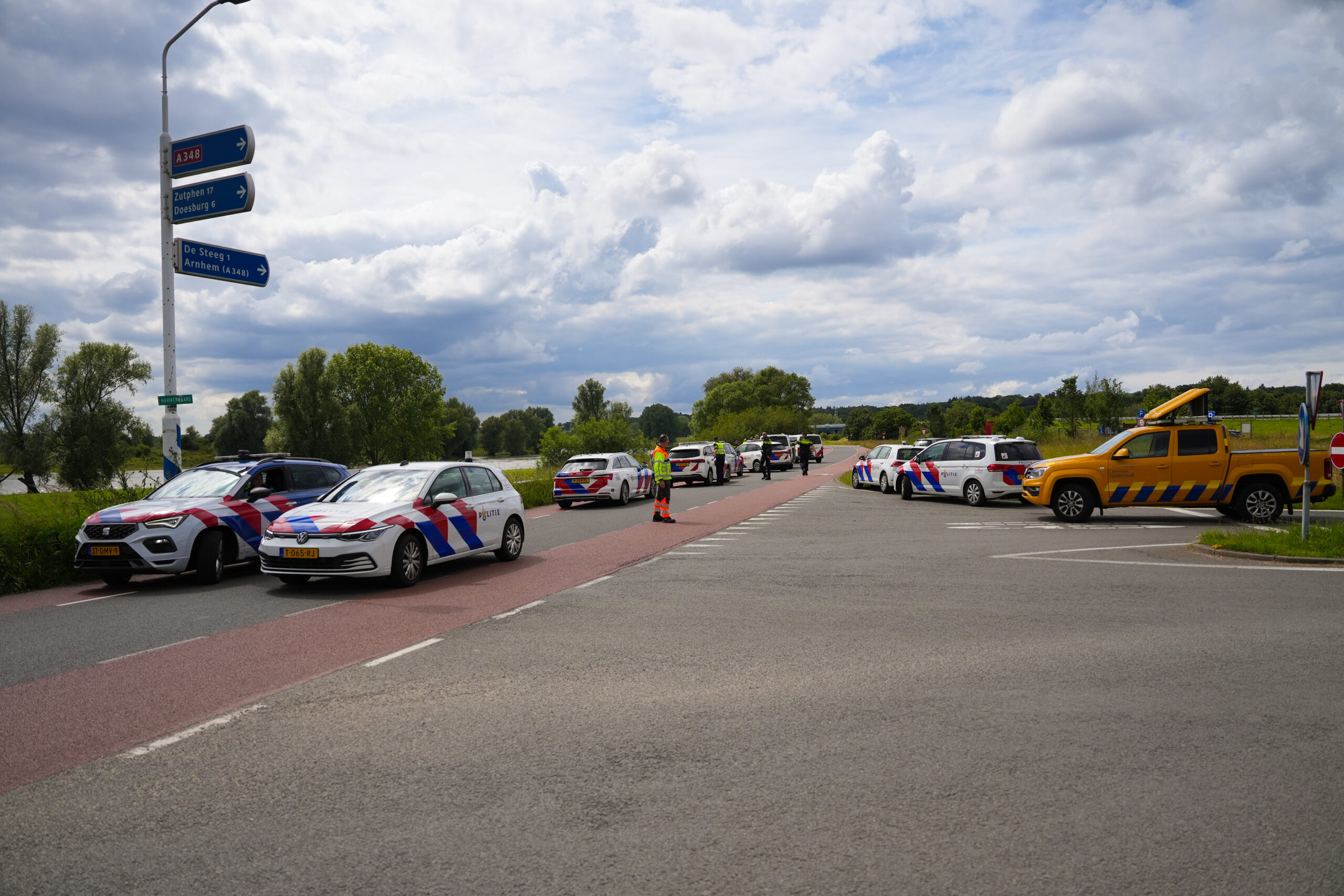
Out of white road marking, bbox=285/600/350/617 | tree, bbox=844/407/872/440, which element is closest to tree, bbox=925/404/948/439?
tree, bbox=844/407/872/440

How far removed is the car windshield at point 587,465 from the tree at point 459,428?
202 ft

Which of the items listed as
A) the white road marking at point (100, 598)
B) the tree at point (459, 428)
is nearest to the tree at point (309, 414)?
the tree at point (459, 428)

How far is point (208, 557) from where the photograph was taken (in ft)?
38.0

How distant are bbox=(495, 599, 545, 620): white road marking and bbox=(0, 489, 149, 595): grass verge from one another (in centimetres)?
700

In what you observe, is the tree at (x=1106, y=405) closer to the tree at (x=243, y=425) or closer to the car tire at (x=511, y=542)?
the car tire at (x=511, y=542)

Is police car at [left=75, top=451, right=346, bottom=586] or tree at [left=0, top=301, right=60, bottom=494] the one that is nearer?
police car at [left=75, top=451, right=346, bottom=586]

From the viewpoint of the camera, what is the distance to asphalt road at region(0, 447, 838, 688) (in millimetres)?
7547

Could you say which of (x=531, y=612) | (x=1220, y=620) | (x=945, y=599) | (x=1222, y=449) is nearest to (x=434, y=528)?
(x=531, y=612)

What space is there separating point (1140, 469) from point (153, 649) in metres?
16.9

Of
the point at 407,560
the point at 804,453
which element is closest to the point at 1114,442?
the point at 407,560

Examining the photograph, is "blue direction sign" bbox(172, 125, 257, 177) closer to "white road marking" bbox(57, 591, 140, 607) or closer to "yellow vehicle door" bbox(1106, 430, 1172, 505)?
"white road marking" bbox(57, 591, 140, 607)

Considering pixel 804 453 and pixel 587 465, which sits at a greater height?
pixel 804 453

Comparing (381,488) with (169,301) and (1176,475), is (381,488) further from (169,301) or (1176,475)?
(1176,475)

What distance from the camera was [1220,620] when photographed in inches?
315
